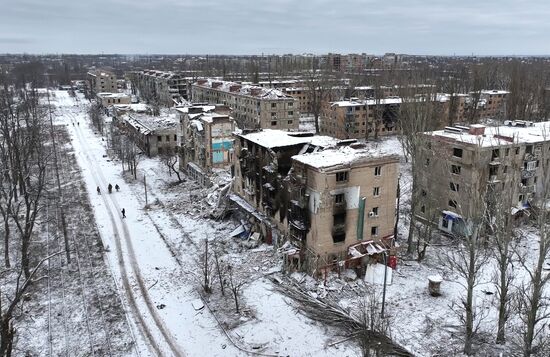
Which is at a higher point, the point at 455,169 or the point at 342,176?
the point at 342,176

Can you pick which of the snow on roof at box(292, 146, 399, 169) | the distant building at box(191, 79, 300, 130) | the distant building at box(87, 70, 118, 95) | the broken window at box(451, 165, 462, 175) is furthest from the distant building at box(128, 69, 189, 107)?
the broken window at box(451, 165, 462, 175)

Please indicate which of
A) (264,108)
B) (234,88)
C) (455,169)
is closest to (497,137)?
(455,169)

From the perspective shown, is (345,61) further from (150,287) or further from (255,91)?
(150,287)

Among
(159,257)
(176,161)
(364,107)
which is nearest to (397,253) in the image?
(159,257)

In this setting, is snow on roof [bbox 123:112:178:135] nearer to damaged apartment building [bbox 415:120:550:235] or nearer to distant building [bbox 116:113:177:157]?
distant building [bbox 116:113:177:157]

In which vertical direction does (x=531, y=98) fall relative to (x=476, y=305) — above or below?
above

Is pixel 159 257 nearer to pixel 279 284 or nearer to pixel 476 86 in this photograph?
pixel 279 284
